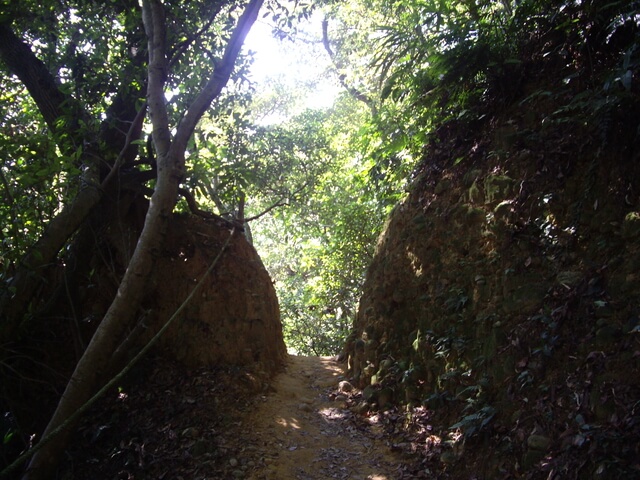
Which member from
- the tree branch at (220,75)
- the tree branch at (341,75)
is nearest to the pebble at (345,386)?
the tree branch at (220,75)

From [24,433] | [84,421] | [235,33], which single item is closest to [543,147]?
[235,33]

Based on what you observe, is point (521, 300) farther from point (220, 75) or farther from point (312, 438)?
point (220, 75)

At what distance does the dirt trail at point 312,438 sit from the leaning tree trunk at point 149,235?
Answer: 205 cm

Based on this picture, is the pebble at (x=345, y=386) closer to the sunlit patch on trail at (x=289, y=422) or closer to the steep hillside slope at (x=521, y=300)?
the steep hillside slope at (x=521, y=300)

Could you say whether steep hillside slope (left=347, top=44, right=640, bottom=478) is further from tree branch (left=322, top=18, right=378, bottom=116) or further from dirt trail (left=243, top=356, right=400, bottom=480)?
tree branch (left=322, top=18, right=378, bottom=116)

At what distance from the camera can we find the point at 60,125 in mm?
6797

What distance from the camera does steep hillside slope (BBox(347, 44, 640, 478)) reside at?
3650mm

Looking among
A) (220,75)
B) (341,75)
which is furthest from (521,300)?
(341,75)

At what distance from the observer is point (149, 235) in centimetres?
509

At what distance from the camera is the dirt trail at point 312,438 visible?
5043 millimetres

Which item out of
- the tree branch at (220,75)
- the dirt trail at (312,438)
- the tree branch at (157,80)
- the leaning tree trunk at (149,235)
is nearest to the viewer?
the leaning tree trunk at (149,235)

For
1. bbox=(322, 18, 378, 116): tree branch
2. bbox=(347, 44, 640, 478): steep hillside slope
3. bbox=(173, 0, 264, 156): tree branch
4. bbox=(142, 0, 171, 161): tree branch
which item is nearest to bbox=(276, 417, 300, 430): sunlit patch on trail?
bbox=(347, 44, 640, 478): steep hillside slope

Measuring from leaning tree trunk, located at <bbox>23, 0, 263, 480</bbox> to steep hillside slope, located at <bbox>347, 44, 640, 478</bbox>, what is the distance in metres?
3.50

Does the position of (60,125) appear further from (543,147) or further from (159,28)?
(543,147)
